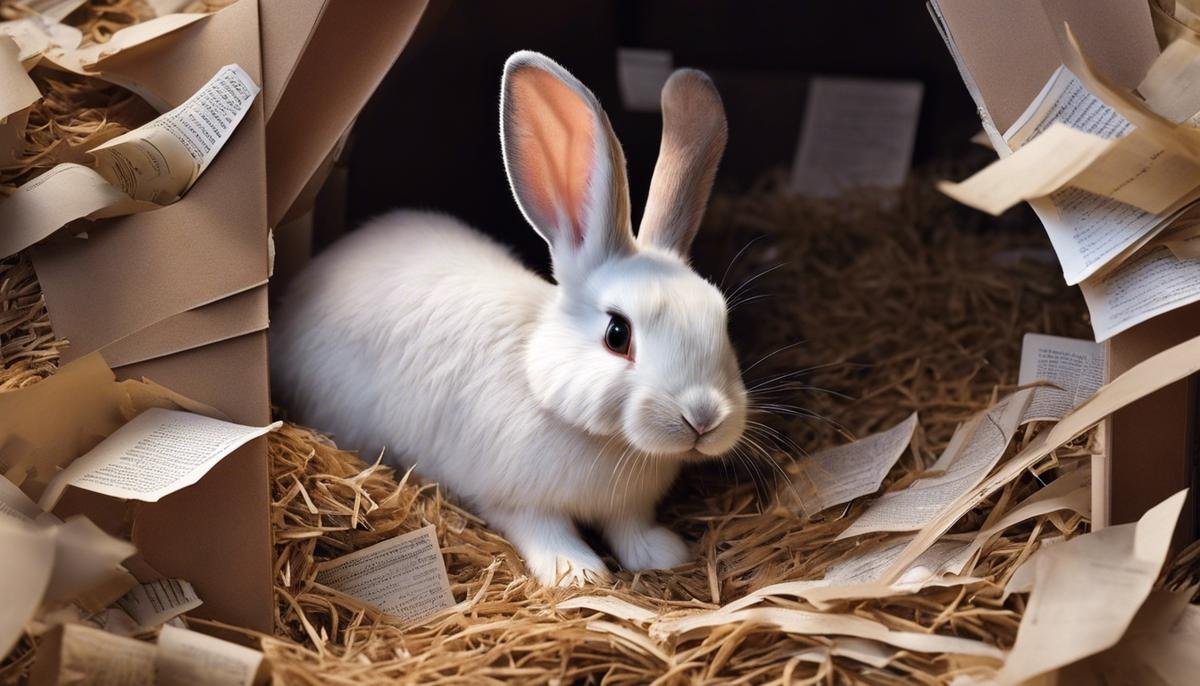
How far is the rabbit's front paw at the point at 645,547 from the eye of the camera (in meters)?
2.26

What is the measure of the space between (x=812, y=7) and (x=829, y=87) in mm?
506

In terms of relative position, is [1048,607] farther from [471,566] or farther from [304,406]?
[304,406]

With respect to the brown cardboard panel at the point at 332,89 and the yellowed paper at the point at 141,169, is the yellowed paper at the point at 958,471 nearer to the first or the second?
the brown cardboard panel at the point at 332,89

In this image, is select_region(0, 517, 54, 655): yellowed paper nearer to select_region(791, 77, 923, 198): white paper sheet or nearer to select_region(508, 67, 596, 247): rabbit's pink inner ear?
select_region(508, 67, 596, 247): rabbit's pink inner ear

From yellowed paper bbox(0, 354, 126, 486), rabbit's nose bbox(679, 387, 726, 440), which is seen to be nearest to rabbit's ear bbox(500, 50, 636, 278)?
rabbit's nose bbox(679, 387, 726, 440)

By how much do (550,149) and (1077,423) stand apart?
111 cm

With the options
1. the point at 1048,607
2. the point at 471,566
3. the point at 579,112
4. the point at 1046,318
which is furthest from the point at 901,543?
the point at 1046,318

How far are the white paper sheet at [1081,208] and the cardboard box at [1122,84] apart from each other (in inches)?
1.4

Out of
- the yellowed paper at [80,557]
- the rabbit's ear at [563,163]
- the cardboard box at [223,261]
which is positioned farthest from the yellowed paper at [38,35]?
the yellowed paper at [80,557]

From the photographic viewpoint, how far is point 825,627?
1726 millimetres

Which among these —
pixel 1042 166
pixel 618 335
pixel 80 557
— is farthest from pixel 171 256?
pixel 1042 166

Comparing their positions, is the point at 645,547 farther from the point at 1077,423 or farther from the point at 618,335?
the point at 1077,423

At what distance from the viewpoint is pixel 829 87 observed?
396 cm

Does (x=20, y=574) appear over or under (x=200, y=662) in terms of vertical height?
over
